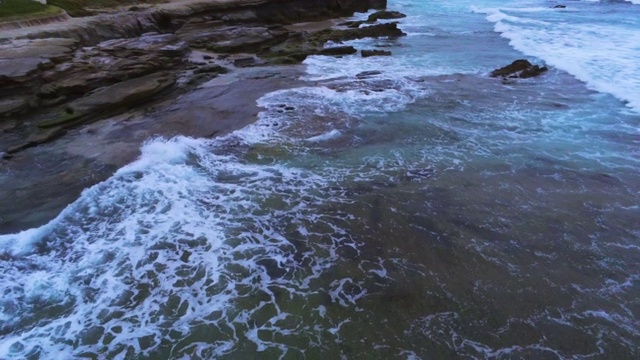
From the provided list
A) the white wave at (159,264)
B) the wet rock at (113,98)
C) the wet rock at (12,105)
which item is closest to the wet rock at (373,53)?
the wet rock at (113,98)

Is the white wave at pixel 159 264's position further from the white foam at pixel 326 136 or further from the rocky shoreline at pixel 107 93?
the white foam at pixel 326 136

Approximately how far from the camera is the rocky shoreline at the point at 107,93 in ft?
26.2

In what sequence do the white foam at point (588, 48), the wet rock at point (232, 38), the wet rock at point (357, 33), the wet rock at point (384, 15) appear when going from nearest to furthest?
1. the white foam at point (588, 48)
2. the wet rock at point (232, 38)
3. the wet rock at point (357, 33)
4. the wet rock at point (384, 15)

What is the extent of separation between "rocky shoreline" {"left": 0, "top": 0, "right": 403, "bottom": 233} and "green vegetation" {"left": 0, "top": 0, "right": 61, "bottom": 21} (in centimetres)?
186

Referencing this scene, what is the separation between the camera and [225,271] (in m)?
5.60

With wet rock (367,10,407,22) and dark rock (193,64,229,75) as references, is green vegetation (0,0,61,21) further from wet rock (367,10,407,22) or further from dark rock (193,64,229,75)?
wet rock (367,10,407,22)

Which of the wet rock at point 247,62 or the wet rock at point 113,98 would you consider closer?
the wet rock at point 113,98

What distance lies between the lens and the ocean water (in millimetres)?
4613

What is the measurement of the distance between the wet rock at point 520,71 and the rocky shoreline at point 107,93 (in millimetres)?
6561

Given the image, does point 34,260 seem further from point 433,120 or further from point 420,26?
point 420,26

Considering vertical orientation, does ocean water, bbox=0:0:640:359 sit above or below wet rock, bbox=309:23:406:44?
below

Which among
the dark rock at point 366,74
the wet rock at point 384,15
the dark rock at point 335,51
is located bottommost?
the dark rock at point 366,74

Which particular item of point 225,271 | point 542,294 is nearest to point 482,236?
point 542,294

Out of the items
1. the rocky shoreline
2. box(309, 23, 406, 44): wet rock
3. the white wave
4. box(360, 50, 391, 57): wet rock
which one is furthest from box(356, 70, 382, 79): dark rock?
the white wave
